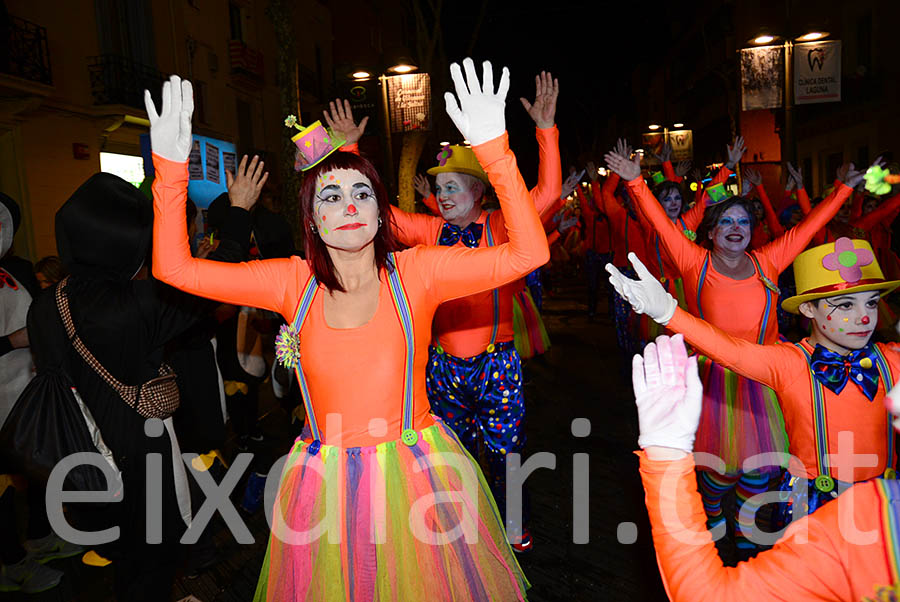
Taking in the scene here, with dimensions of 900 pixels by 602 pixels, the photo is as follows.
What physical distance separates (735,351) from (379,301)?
4.90 ft

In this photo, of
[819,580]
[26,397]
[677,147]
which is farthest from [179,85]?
[677,147]

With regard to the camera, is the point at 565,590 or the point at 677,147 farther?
the point at 677,147

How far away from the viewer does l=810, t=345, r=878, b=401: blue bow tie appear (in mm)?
2752

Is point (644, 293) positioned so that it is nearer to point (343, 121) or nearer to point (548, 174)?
point (548, 174)

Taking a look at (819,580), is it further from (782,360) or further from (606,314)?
(606,314)

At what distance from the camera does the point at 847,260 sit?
2.81 m

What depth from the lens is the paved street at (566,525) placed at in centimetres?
385

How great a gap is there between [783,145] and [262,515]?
10.4 m

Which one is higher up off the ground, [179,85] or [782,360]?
[179,85]

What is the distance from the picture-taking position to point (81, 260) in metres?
2.86

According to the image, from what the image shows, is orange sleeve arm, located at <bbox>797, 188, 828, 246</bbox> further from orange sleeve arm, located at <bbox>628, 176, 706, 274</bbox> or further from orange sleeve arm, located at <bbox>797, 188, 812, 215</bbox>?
orange sleeve arm, located at <bbox>628, 176, 706, 274</bbox>

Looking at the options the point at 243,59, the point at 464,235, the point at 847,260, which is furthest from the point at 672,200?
the point at 243,59

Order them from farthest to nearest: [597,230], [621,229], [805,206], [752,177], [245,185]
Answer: [597,230]
[621,229]
[752,177]
[805,206]
[245,185]

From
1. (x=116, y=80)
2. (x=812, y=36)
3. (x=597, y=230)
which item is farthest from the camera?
(x=116, y=80)
